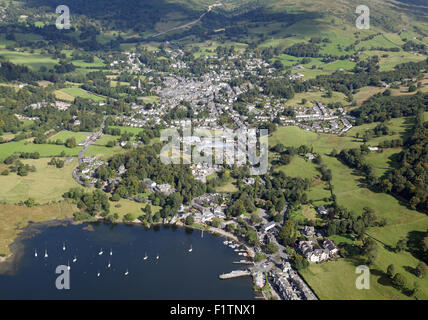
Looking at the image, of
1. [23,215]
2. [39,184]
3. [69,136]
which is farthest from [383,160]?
[69,136]

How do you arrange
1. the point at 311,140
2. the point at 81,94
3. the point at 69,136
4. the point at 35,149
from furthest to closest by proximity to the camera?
the point at 81,94 → the point at 69,136 → the point at 311,140 → the point at 35,149

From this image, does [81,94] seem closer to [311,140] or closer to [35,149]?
[35,149]

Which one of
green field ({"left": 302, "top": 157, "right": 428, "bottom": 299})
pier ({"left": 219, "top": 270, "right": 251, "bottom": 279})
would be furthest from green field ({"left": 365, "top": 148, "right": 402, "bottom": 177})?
pier ({"left": 219, "top": 270, "right": 251, "bottom": 279})

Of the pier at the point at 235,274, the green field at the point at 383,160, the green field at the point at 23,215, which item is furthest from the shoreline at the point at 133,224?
the green field at the point at 383,160

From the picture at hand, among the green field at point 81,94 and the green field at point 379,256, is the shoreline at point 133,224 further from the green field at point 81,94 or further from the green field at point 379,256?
the green field at point 81,94

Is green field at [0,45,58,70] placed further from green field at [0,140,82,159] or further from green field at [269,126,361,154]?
green field at [269,126,361,154]

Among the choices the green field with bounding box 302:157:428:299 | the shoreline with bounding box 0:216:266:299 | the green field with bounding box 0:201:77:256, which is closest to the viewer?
the green field with bounding box 302:157:428:299

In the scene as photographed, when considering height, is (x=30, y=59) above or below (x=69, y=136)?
above

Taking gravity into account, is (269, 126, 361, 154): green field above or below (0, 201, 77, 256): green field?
above

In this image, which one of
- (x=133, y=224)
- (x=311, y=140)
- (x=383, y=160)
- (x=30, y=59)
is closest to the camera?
(x=133, y=224)

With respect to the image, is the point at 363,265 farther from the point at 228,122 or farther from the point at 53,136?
the point at 53,136

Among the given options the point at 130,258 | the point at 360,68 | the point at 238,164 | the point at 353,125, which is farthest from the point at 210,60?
the point at 130,258
